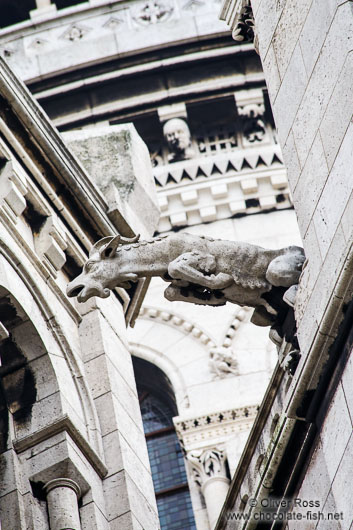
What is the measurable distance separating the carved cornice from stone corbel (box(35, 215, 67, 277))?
624 cm

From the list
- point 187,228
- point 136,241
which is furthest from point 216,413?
point 136,241

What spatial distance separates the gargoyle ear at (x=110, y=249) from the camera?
11.8 meters

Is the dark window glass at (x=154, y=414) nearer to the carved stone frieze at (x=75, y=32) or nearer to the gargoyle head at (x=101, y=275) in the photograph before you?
the carved stone frieze at (x=75, y=32)

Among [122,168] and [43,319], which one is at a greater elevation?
[122,168]

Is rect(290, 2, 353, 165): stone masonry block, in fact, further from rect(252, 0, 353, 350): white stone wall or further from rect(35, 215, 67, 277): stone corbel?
rect(35, 215, 67, 277): stone corbel

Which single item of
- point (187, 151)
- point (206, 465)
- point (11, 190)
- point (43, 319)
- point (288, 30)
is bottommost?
point (288, 30)

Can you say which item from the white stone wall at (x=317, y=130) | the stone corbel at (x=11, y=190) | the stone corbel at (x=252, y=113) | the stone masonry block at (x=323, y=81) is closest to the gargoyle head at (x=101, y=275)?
the white stone wall at (x=317, y=130)

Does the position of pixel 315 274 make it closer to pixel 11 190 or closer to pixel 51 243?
pixel 11 190

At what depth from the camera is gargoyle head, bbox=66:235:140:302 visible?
1171 cm

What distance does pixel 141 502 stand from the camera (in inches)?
556

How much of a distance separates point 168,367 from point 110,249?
11131 millimetres

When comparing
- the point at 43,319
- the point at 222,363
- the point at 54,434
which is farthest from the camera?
the point at 222,363

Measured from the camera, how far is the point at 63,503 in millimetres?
13531

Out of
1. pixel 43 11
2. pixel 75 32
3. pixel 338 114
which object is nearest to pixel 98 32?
Answer: pixel 75 32
